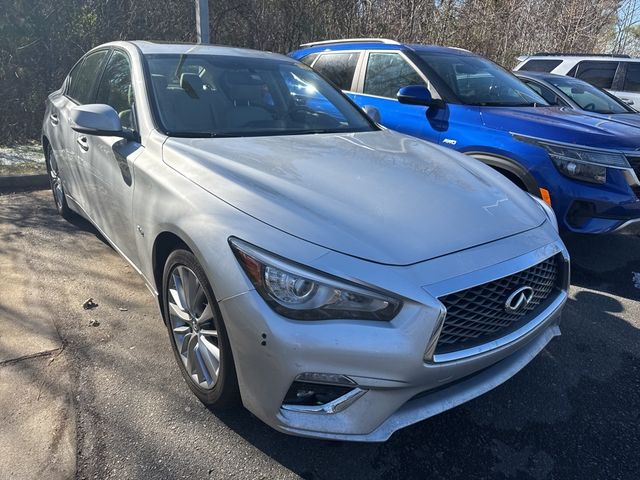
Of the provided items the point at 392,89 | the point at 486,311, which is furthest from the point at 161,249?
the point at 392,89

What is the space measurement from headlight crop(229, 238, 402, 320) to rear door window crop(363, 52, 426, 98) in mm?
3564

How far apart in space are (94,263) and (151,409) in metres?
1.95

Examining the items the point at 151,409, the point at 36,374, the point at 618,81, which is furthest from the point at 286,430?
the point at 618,81

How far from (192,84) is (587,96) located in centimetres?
604

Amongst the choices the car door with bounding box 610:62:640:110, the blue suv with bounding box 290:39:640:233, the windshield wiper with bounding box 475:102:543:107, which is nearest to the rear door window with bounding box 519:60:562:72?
the car door with bounding box 610:62:640:110

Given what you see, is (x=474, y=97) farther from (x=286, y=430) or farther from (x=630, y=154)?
(x=286, y=430)

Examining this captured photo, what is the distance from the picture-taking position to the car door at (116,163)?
2.76 m

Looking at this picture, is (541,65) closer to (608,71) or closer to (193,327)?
Answer: (608,71)

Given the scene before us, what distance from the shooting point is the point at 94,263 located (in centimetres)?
392

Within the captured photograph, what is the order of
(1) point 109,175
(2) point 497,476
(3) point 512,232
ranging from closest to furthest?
1. (2) point 497,476
2. (3) point 512,232
3. (1) point 109,175

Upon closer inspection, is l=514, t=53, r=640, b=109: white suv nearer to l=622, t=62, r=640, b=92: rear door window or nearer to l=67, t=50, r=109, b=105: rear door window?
l=622, t=62, r=640, b=92: rear door window

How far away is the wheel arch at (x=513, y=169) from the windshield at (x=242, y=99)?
1235 mm

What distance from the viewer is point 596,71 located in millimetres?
8992

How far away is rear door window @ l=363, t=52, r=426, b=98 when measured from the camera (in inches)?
195
